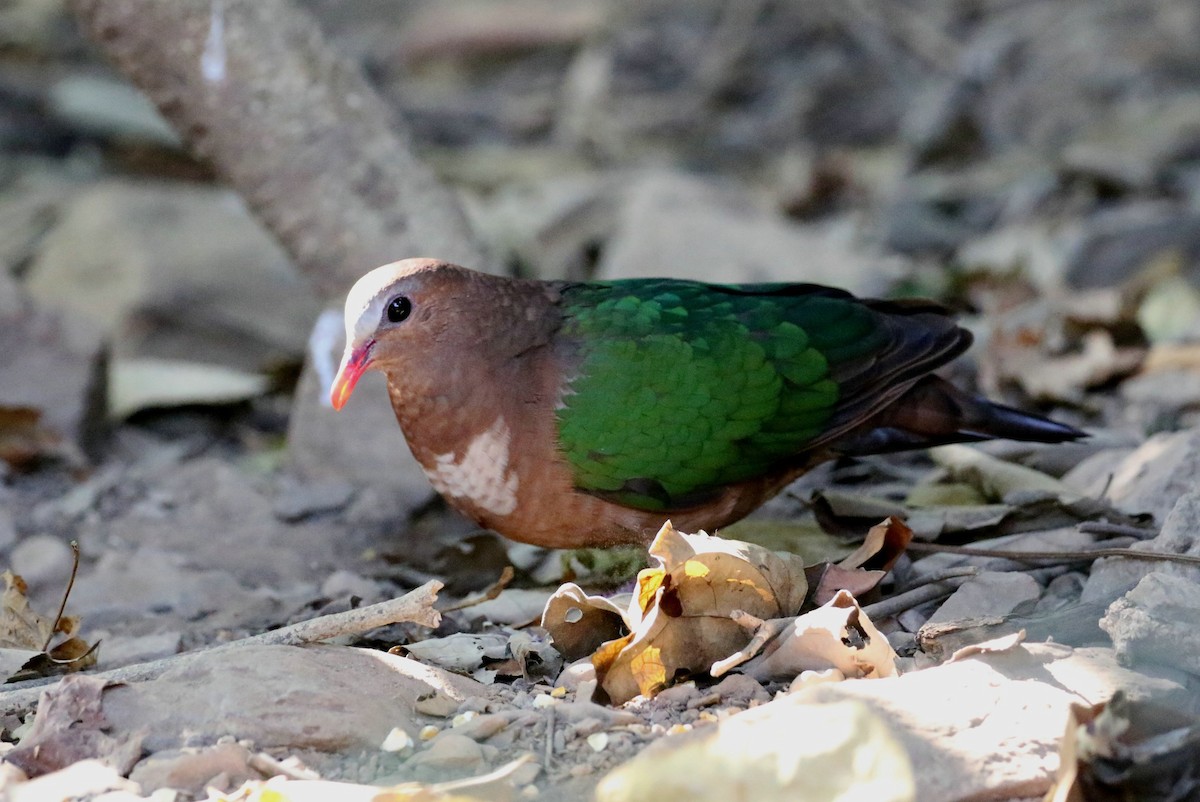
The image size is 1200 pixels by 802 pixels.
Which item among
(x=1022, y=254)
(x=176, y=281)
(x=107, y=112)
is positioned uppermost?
(x=107, y=112)

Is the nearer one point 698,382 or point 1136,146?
point 698,382

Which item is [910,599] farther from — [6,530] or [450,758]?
[6,530]

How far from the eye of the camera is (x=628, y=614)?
9.32 feet

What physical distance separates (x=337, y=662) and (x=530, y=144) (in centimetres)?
746

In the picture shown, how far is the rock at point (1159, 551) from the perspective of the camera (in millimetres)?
3039

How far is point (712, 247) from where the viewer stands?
641cm

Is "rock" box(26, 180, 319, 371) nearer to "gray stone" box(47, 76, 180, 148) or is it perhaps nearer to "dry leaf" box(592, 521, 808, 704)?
"gray stone" box(47, 76, 180, 148)

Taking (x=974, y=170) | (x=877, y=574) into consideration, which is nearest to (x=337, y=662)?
(x=877, y=574)

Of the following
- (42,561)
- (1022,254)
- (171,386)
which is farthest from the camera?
(1022,254)

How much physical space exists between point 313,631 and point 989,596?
1484 mm

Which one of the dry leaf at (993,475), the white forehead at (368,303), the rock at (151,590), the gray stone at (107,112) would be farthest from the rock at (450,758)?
the gray stone at (107,112)

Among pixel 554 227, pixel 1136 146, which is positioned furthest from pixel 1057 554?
pixel 1136 146

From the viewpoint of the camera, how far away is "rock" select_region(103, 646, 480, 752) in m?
2.54

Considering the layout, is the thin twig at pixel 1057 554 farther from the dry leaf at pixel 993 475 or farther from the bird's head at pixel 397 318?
the bird's head at pixel 397 318
